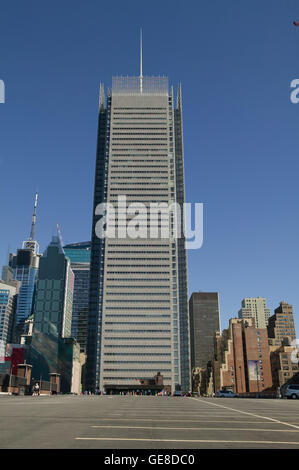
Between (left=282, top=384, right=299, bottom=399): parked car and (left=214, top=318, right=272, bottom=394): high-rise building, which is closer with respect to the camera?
(left=282, top=384, right=299, bottom=399): parked car

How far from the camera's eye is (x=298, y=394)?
5138 centimetres

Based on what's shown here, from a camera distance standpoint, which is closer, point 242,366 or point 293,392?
point 293,392

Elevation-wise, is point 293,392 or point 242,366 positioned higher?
point 242,366

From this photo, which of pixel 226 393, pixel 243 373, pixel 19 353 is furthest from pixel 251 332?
pixel 226 393

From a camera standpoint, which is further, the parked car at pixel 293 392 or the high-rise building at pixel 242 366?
the high-rise building at pixel 242 366
